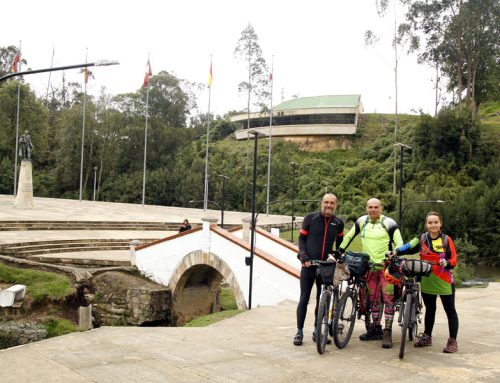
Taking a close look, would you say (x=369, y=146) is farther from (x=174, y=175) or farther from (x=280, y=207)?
(x=174, y=175)

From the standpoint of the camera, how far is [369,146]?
156 ft

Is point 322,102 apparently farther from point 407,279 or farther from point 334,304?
point 334,304

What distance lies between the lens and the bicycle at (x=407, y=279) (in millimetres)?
4793

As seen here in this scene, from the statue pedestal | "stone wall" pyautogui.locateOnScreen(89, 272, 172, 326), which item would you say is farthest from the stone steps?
"stone wall" pyautogui.locateOnScreen(89, 272, 172, 326)

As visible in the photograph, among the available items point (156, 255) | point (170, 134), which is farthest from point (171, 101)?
point (156, 255)

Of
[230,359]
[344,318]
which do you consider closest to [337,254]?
[344,318]

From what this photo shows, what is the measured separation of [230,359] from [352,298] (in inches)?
53.5

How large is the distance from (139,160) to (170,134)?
171 inches

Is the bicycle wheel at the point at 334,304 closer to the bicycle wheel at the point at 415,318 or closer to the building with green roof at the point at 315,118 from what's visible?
the bicycle wheel at the point at 415,318

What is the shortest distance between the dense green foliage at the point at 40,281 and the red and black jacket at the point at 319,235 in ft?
32.8

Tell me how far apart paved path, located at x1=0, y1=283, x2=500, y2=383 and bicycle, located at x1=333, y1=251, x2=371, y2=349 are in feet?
0.49

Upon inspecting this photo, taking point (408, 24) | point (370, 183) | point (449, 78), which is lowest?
Result: point (370, 183)

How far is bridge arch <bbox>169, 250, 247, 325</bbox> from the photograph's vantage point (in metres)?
15.3

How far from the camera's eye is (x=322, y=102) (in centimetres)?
5356
